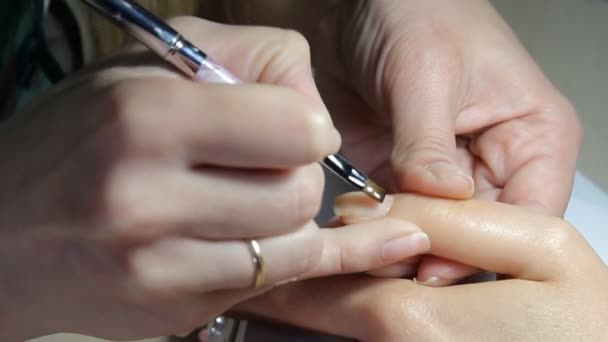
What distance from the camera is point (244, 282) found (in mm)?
412

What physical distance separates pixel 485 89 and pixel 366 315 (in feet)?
1.06

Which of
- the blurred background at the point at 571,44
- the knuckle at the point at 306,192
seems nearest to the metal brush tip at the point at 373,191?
the knuckle at the point at 306,192

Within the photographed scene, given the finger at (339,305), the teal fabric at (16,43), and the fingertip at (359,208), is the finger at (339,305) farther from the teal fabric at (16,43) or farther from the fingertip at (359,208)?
the teal fabric at (16,43)

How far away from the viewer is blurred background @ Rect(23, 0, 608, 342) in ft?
2.87

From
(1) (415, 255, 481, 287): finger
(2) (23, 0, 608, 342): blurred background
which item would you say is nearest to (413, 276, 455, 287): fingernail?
(1) (415, 255, 481, 287): finger

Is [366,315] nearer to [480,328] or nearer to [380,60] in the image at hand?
[480,328]

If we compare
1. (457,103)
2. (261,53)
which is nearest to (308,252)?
(261,53)

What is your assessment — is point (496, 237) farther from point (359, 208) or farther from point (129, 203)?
point (129, 203)

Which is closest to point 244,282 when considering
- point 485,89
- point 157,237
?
point 157,237

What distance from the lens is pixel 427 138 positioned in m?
0.59

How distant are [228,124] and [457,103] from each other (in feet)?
1.35

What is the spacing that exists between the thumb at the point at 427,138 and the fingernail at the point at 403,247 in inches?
2.2

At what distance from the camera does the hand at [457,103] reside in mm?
635

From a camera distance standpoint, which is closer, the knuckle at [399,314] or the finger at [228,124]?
the finger at [228,124]
